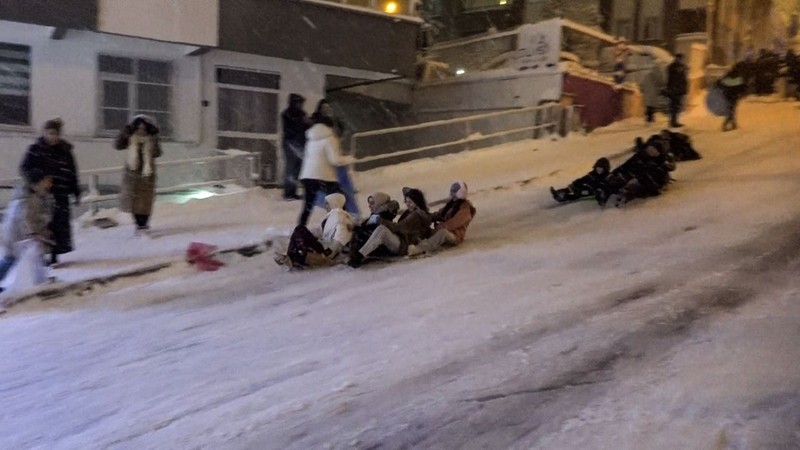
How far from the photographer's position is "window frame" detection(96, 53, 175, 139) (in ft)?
49.9

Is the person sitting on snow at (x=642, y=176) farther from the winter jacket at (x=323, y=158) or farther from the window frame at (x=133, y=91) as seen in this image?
the window frame at (x=133, y=91)

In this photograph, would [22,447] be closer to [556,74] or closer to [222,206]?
[222,206]

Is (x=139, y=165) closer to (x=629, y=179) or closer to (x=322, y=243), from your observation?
(x=322, y=243)

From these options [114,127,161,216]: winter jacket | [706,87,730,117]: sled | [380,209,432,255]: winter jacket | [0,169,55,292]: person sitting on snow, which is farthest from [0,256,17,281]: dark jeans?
[706,87,730,117]: sled

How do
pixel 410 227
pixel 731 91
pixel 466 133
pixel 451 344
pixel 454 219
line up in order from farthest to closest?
pixel 466 133
pixel 731 91
pixel 454 219
pixel 410 227
pixel 451 344

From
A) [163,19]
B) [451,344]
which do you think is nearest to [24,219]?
[451,344]

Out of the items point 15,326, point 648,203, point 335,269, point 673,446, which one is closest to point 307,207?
point 335,269

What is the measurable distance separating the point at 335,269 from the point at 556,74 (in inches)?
458

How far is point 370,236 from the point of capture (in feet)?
28.7

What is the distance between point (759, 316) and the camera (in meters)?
5.89

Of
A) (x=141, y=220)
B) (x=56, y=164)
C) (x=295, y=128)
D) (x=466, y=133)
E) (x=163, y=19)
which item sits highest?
(x=163, y=19)

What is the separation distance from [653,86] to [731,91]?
13.2ft

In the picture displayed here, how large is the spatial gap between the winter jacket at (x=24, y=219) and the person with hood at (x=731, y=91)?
577 inches

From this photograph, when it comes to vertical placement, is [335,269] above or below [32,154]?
below
